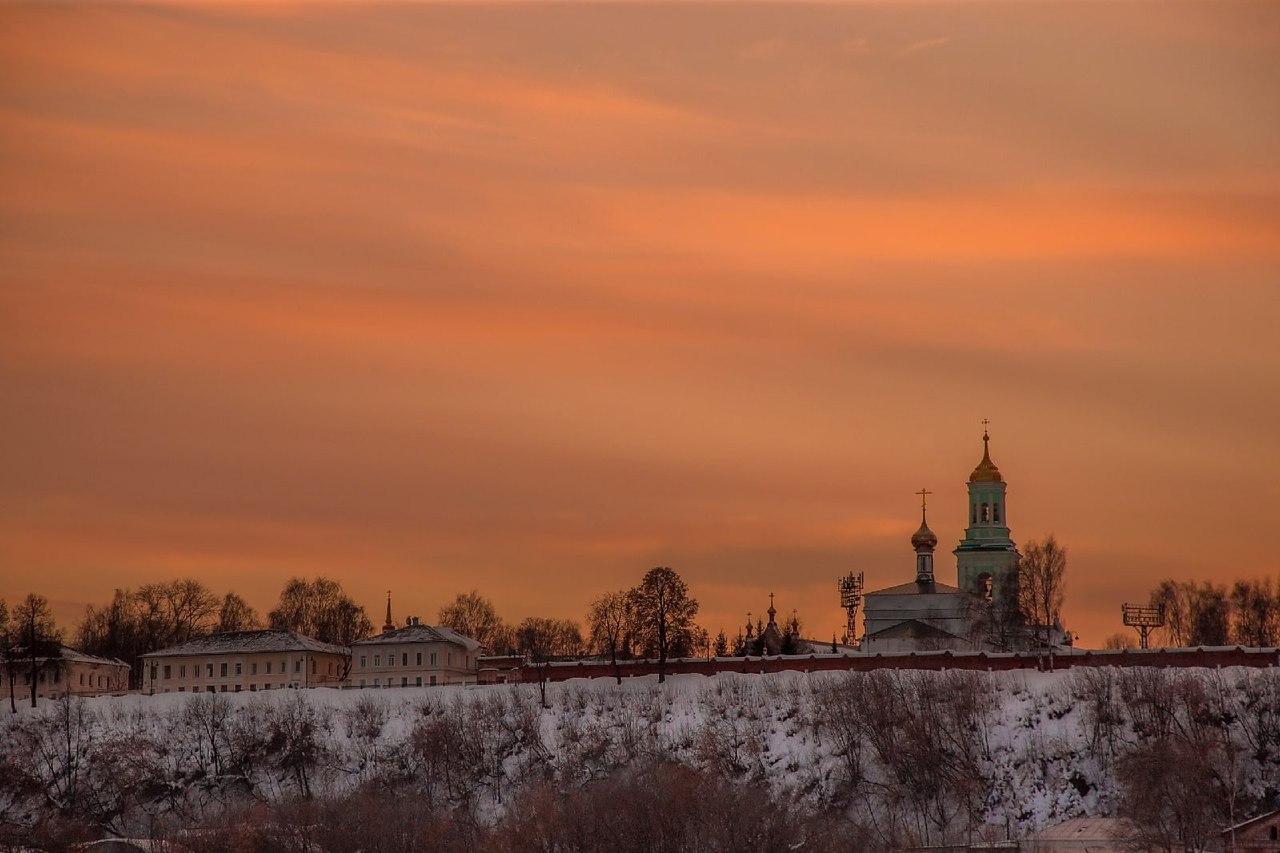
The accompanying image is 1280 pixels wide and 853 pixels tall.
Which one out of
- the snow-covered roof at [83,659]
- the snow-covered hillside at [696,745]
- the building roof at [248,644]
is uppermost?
the building roof at [248,644]

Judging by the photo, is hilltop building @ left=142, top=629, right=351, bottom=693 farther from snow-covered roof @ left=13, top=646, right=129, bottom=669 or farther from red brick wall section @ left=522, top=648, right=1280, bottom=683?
red brick wall section @ left=522, top=648, right=1280, bottom=683

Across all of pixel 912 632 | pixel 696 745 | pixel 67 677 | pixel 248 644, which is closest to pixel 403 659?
pixel 248 644

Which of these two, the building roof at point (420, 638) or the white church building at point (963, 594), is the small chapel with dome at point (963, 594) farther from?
the building roof at point (420, 638)

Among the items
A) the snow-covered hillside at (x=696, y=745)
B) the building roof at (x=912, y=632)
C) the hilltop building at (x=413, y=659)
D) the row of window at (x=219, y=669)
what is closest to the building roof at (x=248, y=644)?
the row of window at (x=219, y=669)

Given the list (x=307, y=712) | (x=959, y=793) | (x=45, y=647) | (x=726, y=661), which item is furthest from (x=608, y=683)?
(x=45, y=647)

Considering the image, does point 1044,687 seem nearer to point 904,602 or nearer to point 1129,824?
point 1129,824

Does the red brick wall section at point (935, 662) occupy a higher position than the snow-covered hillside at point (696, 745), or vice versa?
the red brick wall section at point (935, 662)

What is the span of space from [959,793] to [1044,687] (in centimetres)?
882

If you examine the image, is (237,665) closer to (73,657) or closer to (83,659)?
(73,657)

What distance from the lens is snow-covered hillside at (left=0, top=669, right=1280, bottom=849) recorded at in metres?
98.1

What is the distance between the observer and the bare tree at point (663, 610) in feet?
390

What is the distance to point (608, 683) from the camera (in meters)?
114

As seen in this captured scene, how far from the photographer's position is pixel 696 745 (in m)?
106

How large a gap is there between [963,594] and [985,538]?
4619 millimetres
